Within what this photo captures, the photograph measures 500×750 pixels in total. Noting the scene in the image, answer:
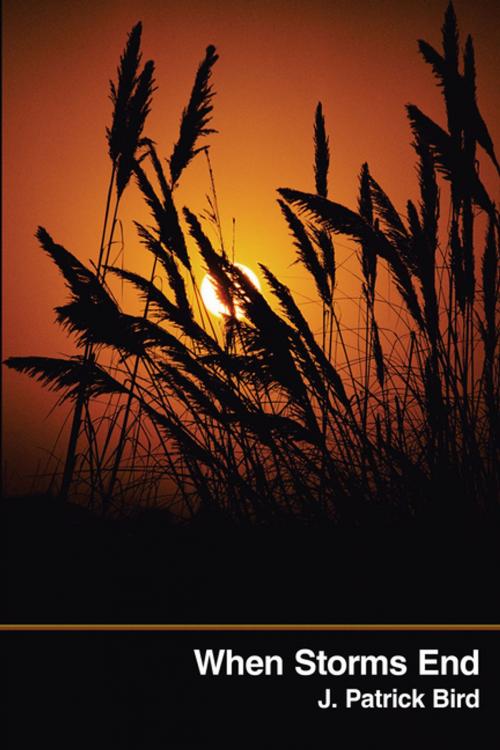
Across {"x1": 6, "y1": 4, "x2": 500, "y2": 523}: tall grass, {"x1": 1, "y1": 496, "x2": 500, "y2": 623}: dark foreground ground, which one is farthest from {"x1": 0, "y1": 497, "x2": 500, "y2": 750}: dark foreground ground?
{"x1": 6, "y1": 4, "x2": 500, "y2": 523}: tall grass

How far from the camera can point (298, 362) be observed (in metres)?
1.47

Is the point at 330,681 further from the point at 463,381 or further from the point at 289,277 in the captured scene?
the point at 289,277

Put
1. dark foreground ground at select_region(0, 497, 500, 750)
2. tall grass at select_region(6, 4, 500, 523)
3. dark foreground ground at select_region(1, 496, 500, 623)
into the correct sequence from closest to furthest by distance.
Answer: dark foreground ground at select_region(0, 497, 500, 750)
dark foreground ground at select_region(1, 496, 500, 623)
tall grass at select_region(6, 4, 500, 523)

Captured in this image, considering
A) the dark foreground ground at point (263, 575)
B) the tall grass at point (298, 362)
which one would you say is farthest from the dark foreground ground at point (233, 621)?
the tall grass at point (298, 362)

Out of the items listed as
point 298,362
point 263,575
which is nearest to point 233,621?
point 263,575

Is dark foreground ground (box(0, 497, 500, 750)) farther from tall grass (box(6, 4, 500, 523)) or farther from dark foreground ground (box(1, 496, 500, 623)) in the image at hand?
tall grass (box(6, 4, 500, 523))

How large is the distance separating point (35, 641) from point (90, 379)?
0.67 m

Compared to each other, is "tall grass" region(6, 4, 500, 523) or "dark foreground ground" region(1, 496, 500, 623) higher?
"tall grass" region(6, 4, 500, 523)

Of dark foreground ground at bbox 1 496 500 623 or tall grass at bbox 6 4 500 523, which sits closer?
Answer: dark foreground ground at bbox 1 496 500 623

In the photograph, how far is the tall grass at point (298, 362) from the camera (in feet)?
4.48

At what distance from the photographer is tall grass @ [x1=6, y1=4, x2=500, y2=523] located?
4.48ft

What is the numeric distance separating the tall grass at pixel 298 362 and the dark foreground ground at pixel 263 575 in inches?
4.3

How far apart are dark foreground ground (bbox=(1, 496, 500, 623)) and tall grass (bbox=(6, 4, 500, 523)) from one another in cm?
11

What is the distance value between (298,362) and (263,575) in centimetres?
51
